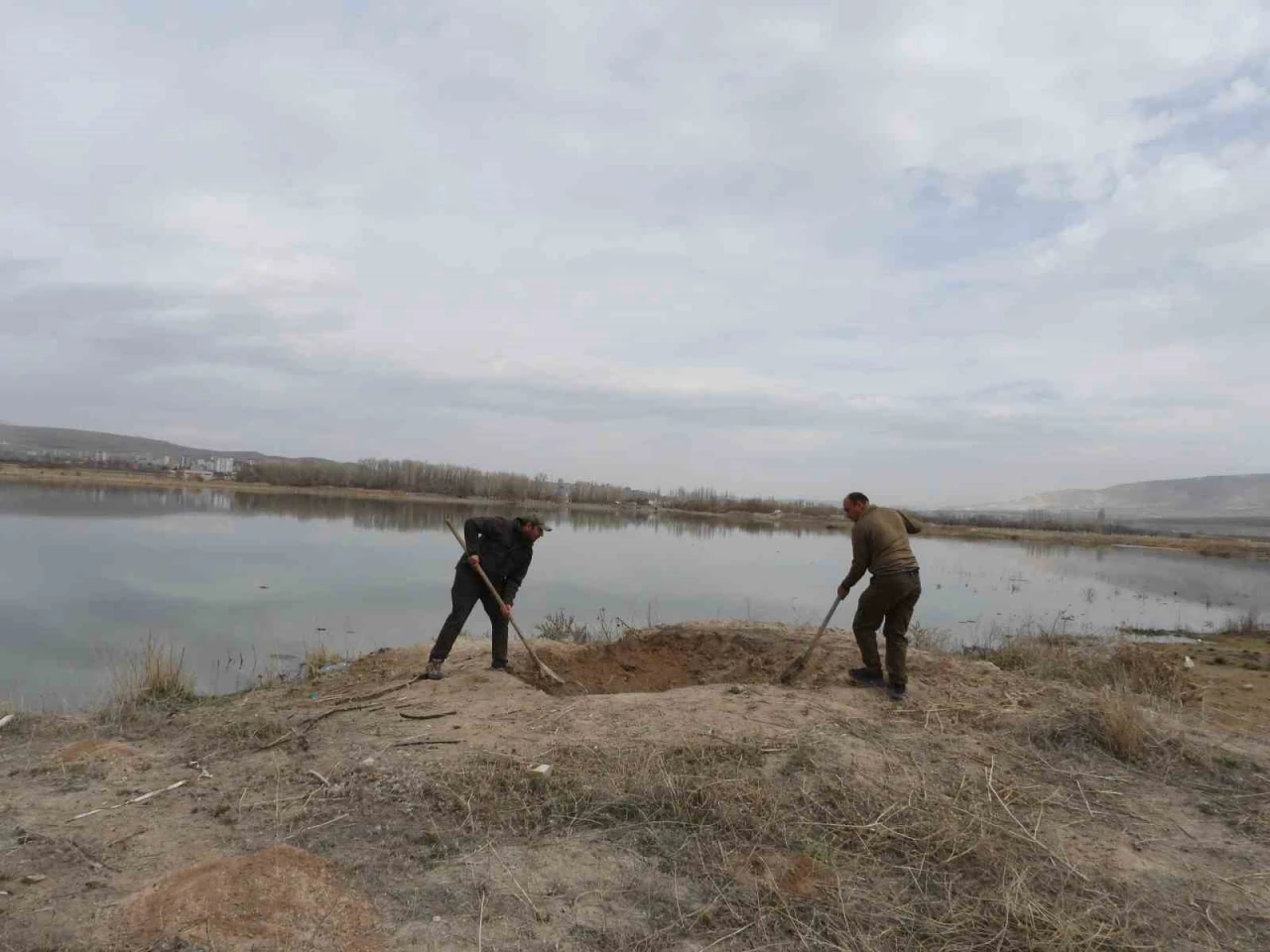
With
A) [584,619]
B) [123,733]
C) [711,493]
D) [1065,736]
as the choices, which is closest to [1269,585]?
[584,619]

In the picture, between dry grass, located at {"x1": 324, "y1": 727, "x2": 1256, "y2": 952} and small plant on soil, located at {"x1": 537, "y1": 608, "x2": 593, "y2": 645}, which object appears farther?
small plant on soil, located at {"x1": 537, "y1": 608, "x2": 593, "y2": 645}

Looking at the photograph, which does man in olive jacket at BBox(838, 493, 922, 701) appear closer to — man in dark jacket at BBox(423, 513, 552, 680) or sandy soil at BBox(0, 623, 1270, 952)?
sandy soil at BBox(0, 623, 1270, 952)

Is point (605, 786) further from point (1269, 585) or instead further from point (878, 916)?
point (1269, 585)

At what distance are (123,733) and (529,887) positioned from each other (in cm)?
385

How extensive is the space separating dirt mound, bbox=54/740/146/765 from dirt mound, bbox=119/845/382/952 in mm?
1899

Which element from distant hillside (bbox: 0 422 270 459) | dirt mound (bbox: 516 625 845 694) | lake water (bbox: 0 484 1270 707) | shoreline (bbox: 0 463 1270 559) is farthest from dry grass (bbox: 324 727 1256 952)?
distant hillside (bbox: 0 422 270 459)

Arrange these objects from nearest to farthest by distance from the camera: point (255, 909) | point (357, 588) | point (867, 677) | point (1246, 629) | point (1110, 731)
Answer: point (255, 909) → point (1110, 731) → point (867, 677) → point (1246, 629) → point (357, 588)

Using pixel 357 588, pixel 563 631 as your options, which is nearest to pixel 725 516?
pixel 357 588

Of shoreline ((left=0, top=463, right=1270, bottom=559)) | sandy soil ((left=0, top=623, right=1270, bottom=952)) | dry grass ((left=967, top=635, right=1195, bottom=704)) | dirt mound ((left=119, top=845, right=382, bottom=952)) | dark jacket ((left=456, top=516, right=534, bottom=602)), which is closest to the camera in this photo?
dirt mound ((left=119, top=845, right=382, bottom=952))

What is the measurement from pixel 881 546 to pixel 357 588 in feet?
39.9

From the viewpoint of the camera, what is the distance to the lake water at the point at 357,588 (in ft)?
33.2

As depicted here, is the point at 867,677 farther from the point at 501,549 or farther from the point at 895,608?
the point at 501,549

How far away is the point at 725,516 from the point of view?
6712 cm

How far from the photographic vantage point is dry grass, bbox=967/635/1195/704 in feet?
23.5
